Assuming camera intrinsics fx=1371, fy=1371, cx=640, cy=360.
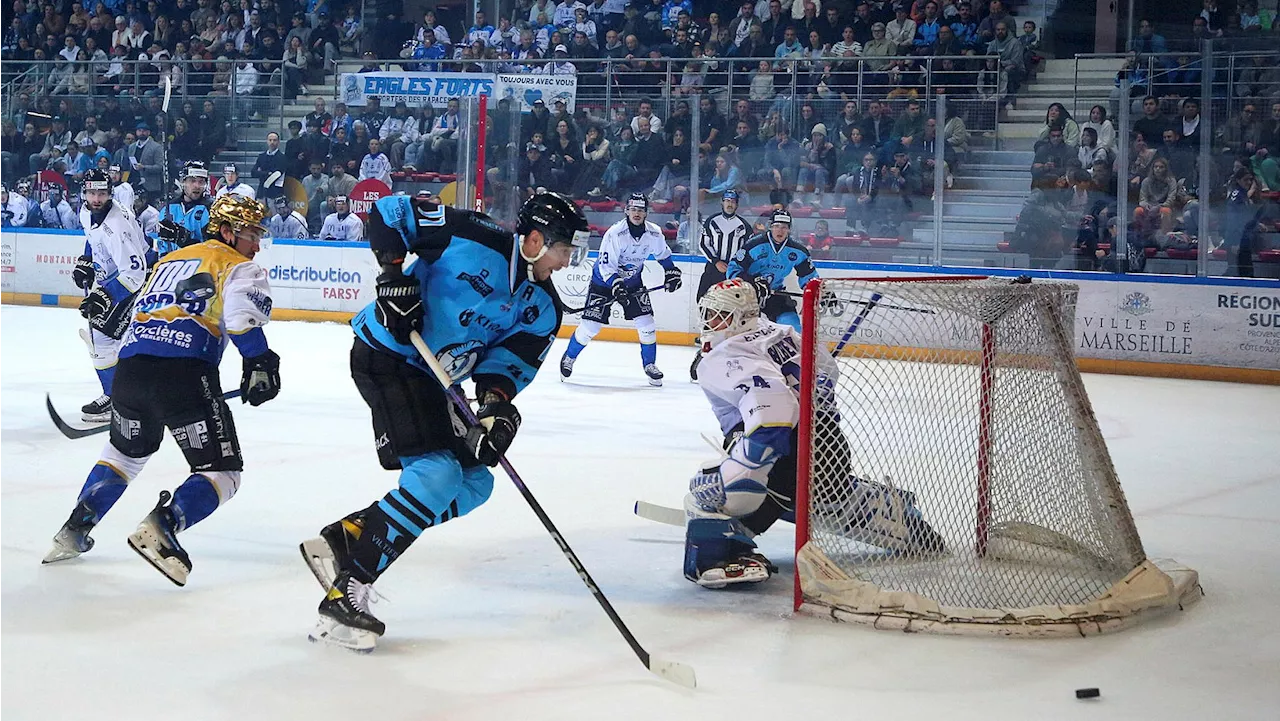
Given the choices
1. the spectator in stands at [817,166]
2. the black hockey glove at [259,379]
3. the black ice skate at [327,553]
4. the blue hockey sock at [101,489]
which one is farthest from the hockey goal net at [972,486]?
the spectator in stands at [817,166]

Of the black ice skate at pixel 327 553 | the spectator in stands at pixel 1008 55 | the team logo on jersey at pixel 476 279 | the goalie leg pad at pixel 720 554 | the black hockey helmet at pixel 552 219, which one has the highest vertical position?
the spectator in stands at pixel 1008 55

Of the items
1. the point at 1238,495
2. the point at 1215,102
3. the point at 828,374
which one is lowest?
the point at 1238,495

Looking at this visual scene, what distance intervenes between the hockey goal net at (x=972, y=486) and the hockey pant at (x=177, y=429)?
161cm

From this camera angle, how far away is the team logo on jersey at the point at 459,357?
11.1 feet

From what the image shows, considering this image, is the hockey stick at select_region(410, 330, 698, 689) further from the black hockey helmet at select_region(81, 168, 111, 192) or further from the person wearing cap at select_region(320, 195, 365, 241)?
the person wearing cap at select_region(320, 195, 365, 241)

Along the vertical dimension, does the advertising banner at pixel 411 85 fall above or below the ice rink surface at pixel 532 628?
above

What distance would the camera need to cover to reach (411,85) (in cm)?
1299

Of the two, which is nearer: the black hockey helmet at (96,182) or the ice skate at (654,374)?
the black hockey helmet at (96,182)

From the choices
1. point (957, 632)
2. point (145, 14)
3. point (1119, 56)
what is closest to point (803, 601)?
point (957, 632)

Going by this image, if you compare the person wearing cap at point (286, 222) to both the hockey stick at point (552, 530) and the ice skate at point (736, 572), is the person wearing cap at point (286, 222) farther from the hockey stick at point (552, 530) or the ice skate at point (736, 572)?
the hockey stick at point (552, 530)

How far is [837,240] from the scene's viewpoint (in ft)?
35.6

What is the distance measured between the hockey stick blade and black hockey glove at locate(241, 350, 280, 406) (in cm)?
125

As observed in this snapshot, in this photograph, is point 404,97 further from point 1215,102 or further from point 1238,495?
point 1238,495

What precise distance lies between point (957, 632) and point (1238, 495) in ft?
8.54
